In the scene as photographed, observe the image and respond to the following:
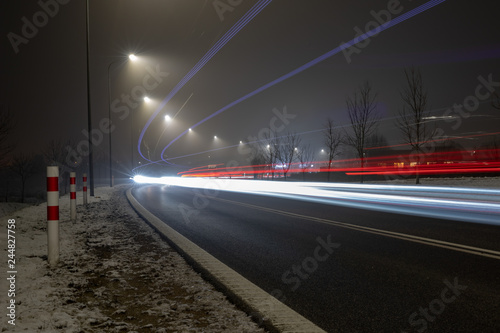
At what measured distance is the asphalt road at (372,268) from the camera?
3.04 m

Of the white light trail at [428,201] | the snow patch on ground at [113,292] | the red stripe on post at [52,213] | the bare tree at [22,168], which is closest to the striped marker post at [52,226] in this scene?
the red stripe on post at [52,213]

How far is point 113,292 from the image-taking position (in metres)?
3.43

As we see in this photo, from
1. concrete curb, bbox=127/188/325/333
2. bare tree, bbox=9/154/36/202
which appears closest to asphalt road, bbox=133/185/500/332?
concrete curb, bbox=127/188/325/333

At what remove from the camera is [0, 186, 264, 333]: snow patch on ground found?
263 cm

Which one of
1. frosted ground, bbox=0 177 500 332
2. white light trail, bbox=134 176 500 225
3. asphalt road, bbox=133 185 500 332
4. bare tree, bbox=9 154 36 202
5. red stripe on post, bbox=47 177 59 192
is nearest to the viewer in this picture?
frosted ground, bbox=0 177 500 332

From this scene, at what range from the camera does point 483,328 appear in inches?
108

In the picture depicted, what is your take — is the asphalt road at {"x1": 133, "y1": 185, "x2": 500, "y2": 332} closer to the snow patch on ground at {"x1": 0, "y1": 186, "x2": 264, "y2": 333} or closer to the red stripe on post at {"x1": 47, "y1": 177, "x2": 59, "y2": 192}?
the snow patch on ground at {"x1": 0, "y1": 186, "x2": 264, "y2": 333}

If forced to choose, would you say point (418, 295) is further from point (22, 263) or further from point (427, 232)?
point (22, 263)

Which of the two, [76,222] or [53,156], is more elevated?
[53,156]

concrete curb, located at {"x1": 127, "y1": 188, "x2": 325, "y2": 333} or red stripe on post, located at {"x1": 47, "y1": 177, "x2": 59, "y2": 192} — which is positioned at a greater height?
red stripe on post, located at {"x1": 47, "y1": 177, "x2": 59, "y2": 192}

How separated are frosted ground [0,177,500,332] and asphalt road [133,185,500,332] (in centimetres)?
82

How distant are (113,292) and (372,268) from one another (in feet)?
10.6

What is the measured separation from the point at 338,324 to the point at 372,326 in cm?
28

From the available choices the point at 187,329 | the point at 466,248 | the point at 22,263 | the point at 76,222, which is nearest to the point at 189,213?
the point at 76,222
